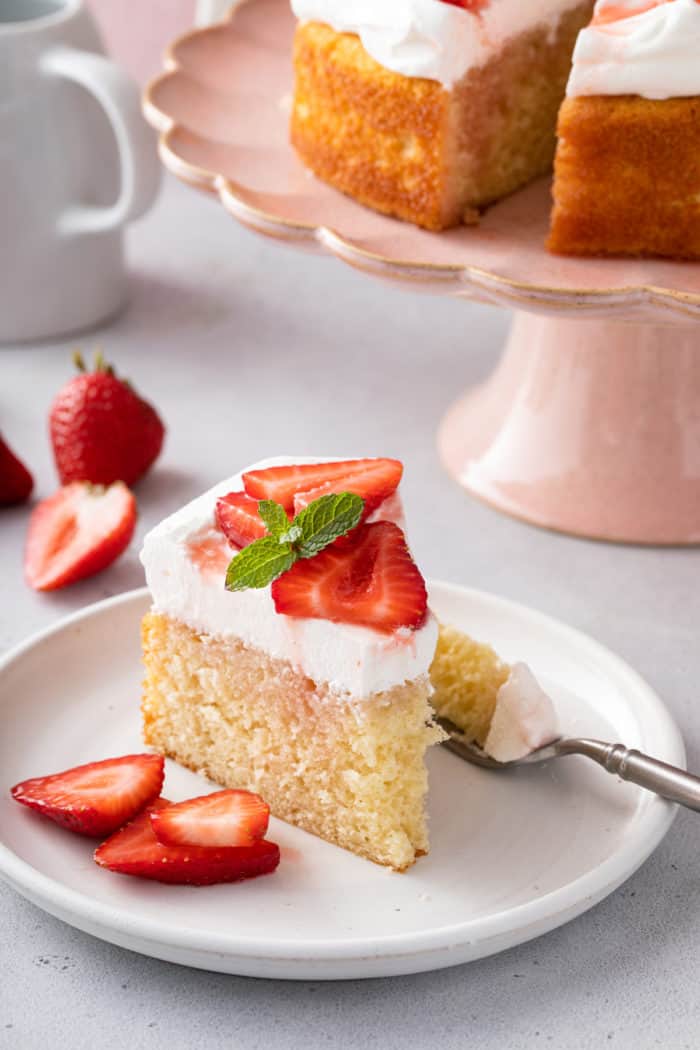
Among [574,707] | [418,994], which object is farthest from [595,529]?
[418,994]

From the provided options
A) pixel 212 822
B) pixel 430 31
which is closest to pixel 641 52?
pixel 430 31

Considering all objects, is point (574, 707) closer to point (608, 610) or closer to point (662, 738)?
point (662, 738)

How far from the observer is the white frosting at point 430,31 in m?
1.71

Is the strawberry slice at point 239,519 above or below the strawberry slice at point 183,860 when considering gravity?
above

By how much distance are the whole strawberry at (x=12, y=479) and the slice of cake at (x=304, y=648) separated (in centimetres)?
60

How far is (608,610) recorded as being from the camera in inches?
72.4

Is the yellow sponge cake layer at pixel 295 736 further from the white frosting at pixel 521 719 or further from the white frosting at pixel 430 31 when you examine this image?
the white frosting at pixel 430 31

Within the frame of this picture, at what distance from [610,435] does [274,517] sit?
0.75 meters

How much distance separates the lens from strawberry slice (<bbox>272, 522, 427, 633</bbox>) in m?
1.31

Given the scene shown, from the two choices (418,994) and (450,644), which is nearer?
(418,994)

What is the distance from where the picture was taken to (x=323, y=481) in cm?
144

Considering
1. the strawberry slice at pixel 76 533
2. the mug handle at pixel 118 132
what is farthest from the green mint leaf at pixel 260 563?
the mug handle at pixel 118 132

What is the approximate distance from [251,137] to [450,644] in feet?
2.74

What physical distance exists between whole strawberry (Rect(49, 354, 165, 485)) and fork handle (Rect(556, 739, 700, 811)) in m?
0.83
